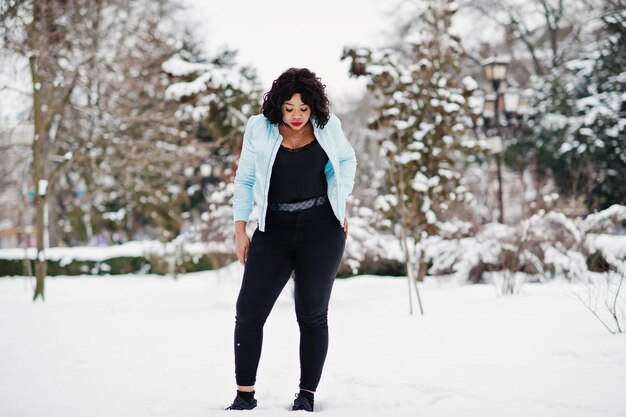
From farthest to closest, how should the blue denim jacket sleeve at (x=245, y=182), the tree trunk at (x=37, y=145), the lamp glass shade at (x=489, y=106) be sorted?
the lamp glass shade at (x=489, y=106)
the tree trunk at (x=37, y=145)
the blue denim jacket sleeve at (x=245, y=182)

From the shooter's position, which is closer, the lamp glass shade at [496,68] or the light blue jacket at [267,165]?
the light blue jacket at [267,165]

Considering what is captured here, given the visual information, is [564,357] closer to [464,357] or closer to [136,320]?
[464,357]

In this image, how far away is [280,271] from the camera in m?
2.73

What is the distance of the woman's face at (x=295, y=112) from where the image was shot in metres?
2.72

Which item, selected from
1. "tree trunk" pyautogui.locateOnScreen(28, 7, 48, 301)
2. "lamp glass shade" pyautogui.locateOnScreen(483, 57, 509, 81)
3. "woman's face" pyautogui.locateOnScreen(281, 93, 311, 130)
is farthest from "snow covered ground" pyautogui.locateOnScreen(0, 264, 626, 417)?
"lamp glass shade" pyautogui.locateOnScreen(483, 57, 509, 81)

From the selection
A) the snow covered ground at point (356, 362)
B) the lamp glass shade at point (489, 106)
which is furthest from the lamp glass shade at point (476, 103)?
the snow covered ground at point (356, 362)

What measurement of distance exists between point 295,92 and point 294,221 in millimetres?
554

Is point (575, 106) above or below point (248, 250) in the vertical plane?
above

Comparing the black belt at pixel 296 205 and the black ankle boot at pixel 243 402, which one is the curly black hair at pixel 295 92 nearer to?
the black belt at pixel 296 205

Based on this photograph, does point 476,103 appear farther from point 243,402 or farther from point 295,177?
point 243,402

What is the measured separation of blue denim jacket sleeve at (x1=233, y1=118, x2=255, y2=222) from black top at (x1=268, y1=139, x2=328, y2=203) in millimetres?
143

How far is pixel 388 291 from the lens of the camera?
969 centimetres

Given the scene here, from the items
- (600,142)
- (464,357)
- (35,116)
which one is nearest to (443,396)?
(464,357)

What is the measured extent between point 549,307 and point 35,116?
24.5ft
